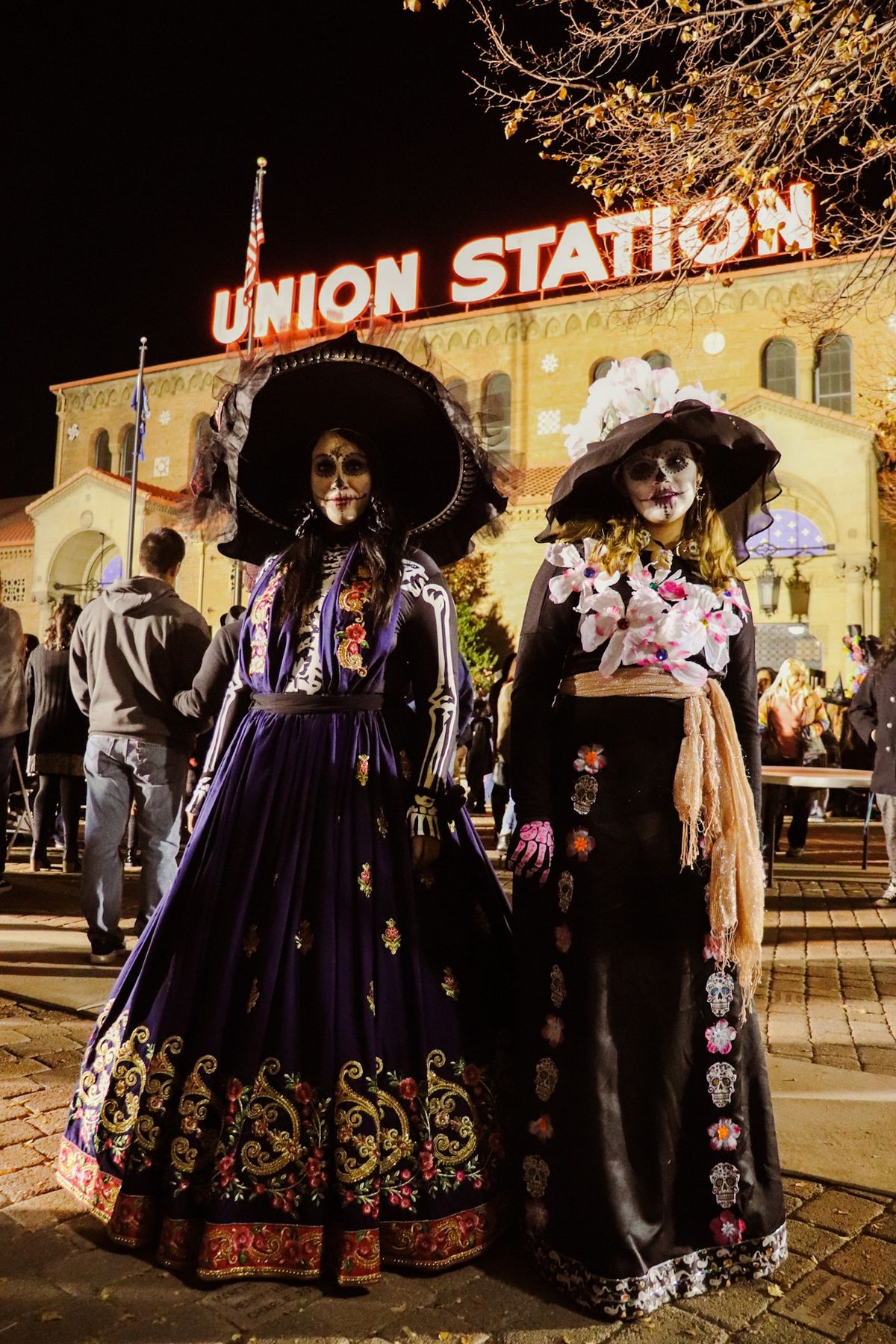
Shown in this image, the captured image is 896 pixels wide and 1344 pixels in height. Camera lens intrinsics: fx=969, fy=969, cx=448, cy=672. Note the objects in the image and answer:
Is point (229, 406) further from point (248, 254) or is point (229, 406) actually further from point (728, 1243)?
point (248, 254)

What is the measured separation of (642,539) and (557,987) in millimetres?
1200

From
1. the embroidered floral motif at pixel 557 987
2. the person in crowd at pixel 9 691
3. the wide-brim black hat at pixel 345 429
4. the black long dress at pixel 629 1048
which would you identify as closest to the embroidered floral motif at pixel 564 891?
the black long dress at pixel 629 1048

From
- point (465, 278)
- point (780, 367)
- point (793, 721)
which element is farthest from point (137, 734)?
point (465, 278)

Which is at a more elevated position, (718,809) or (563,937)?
(718,809)

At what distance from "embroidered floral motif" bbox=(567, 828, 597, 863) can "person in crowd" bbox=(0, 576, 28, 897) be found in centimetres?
531

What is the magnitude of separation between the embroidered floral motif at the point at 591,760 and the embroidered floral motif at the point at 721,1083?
30.3 inches

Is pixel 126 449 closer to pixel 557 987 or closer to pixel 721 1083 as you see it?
pixel 557 987

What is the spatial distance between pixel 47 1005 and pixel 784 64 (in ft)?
21.6

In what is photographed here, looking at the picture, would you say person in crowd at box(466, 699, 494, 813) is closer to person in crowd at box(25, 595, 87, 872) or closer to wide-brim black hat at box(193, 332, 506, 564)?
person in crowd at box(25, 595, 87, 872)

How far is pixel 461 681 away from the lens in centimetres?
298

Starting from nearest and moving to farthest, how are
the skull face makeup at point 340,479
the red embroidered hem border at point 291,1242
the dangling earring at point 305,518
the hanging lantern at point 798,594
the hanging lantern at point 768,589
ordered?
the red embroidered hem border at point 291,1242 < the skull face makeup at point 340,479 < the dangling earring at point 305,518 < the hanging lantern at point 768,589 < the hanging lantern at point 798,594

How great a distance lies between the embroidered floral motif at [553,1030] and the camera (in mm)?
2416

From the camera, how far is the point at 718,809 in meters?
2.46

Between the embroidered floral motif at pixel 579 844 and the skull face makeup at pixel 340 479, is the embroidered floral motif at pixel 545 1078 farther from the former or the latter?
the skull face makeup at pixel 340 479
